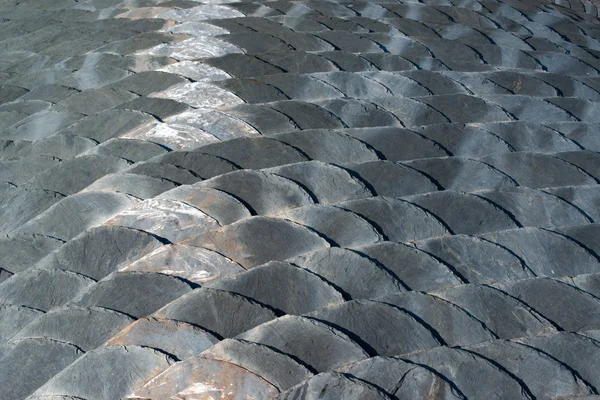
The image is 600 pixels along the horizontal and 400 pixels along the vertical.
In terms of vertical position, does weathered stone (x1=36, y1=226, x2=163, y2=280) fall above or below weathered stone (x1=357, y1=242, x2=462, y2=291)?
below

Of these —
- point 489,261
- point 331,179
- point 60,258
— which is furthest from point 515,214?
point 60,258

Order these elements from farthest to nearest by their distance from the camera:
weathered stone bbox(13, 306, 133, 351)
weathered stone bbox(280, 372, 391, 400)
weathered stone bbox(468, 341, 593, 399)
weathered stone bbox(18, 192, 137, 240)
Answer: weathered stone bbox(18, 192, 137, 240) → weathered stone bbox(13, 306, 133, 351) → weathered stone bbox(468, 341, 593, 399) → weathered stone bbox(280, 372, 391, 400)

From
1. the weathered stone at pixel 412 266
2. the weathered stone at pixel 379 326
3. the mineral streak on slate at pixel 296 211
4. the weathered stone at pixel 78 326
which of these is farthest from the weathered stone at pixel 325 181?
the weathered stone at pixel 78 326

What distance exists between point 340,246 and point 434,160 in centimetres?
88

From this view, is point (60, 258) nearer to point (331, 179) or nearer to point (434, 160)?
point (331, 179)

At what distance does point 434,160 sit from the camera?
366 cm

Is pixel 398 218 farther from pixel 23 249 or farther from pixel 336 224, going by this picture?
pixel 23 249

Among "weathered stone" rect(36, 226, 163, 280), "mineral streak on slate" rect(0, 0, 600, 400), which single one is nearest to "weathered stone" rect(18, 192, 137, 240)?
"mineral streak on slate" rect(0, 0, 600, 400)

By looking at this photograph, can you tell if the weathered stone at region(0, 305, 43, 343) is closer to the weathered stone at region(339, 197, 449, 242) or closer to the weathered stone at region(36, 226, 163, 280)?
the weathered stone at region(36, 226, 163, 280)

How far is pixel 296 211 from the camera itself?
10.6 ft

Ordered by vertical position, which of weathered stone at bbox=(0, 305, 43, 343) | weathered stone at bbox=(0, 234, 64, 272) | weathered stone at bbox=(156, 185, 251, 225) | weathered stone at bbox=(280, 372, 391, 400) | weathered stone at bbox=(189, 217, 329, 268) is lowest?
weathered stone at bbox=(0, 305, 43, 343)

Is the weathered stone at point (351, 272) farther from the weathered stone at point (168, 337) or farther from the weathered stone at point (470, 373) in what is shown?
the weathered stone at point (168, 337)

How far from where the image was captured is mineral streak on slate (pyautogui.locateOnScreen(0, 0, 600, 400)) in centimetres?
257

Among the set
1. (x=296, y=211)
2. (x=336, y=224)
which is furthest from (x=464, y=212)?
(x=296, y=211)
